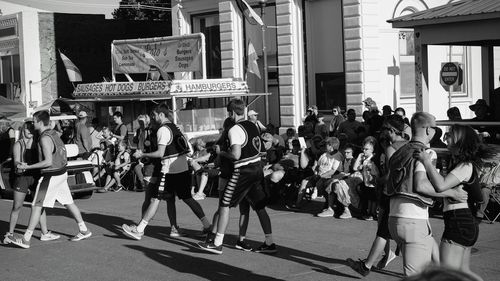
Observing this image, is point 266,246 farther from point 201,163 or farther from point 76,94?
point 76,94

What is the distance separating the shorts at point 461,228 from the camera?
21.9ft

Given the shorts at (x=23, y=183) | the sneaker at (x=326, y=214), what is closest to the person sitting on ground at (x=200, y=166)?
the sneaker at (x=326, y=214)

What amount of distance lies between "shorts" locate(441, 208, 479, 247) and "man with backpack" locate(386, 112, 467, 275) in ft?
0.42

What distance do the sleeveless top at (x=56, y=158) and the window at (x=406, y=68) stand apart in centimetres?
1237

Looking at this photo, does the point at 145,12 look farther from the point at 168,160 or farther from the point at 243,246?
the point at 243,246

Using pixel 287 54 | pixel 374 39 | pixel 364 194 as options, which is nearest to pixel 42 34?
Result: pixel 287 54

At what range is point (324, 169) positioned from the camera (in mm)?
14203

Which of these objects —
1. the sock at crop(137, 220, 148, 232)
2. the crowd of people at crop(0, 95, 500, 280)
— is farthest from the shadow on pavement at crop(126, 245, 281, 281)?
the sock at crop(137, 220, 148, 232)

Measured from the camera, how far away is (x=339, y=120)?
1866 centimetres

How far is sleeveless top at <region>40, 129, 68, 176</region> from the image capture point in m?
11.4

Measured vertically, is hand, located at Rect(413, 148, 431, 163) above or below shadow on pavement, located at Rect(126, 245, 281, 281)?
above

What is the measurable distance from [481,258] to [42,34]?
28035mm

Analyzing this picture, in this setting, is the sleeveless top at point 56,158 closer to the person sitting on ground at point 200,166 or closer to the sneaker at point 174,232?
the sneaker at point 174,232

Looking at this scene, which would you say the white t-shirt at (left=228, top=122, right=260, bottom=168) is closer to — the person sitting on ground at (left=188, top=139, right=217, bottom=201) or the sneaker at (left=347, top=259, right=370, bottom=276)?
the sneaker at (left=347, top=259, right=370, bottom=276)
